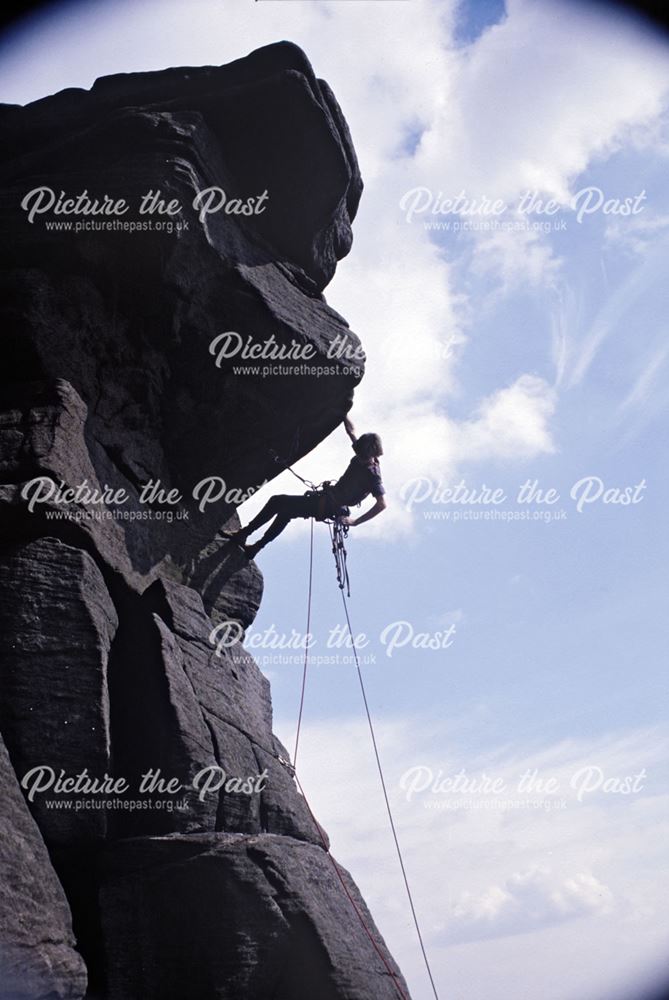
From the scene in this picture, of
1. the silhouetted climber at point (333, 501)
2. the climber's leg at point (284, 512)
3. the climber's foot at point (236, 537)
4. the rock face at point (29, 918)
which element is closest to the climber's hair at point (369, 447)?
the silhouetted climber at point (333, 501)

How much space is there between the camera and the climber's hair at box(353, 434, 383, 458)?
13.0 m

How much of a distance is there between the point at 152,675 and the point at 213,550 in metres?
3.40

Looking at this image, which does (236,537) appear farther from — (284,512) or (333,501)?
(333,501)

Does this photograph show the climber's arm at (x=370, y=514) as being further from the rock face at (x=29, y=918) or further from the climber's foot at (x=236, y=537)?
the rock face at (x=29, y=918)

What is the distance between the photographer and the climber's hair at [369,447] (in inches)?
513

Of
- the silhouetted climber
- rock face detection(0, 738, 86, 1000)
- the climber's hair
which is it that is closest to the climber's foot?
the silhouetted climber

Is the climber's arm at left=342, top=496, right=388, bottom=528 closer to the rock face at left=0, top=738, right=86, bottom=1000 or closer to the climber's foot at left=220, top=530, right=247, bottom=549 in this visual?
the climber's foot at left=220, top=530, right=247, bottom=549

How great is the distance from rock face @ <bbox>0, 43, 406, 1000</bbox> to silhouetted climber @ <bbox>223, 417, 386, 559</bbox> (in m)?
0.50

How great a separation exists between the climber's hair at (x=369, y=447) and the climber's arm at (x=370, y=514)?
680mm

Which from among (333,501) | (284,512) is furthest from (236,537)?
(333,501)

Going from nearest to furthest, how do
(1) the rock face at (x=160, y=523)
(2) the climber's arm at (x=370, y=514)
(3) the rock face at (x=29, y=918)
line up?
(3) the rock face at (x=29, y=918), (1) the rock face at (x=160, y=523), (2) the climber's arm at (x=370, y=514)

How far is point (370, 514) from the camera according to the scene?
12930mm

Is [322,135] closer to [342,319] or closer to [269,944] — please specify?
[342,319]

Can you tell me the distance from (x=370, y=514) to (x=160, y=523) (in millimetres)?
3150
